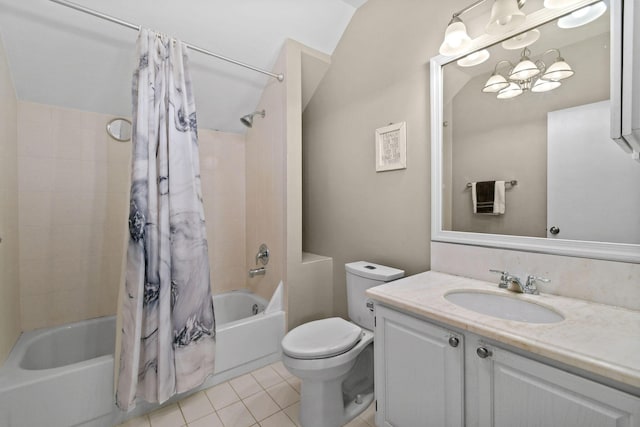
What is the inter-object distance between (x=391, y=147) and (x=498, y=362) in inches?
52.0

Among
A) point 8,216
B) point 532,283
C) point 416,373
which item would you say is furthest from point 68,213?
point 532,283

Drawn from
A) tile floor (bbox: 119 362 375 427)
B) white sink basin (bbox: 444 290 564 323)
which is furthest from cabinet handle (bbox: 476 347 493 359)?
tile floor (bbox: 119 362 375 427)

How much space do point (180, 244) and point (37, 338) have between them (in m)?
1.24

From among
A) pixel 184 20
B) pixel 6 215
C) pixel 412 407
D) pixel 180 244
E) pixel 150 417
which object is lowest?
pixel 150 417

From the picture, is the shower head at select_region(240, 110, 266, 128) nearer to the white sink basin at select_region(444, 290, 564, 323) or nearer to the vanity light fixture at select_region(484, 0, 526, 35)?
the vanity light fixture at select_region(484, 0, 526, 35)

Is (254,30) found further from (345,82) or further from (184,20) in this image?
(345,82)

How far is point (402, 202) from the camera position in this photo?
1.79m

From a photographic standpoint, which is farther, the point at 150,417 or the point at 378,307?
the point at 150,417

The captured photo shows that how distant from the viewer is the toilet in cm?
138

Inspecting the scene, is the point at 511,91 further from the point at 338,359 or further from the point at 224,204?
the point at 224,204

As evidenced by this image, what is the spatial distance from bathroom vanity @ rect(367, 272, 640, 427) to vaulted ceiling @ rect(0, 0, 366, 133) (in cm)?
193

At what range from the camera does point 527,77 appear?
1266mm

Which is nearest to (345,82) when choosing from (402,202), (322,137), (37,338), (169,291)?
(322,137)

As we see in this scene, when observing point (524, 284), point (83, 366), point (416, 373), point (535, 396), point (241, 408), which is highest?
point (524, 284)
